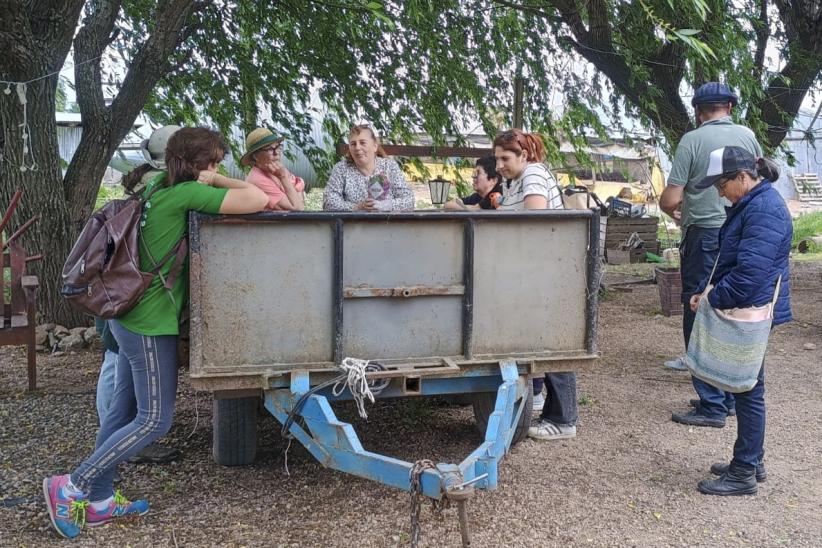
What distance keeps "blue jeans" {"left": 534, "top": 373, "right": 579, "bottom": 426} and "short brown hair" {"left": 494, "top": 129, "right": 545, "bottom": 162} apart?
4.27 feet

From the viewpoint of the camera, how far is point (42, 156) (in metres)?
7.34

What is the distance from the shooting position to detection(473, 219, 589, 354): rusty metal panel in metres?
3.92

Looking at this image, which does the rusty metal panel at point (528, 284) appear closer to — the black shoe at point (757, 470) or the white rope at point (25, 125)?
the black shoe at point (757, 470)

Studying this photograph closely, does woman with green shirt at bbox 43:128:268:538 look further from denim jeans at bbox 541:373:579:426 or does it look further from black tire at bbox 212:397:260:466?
denim jeans at bbox 541:373:579:426

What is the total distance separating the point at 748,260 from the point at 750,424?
0.83 metres

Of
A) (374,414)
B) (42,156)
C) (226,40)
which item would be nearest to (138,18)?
(226,40)

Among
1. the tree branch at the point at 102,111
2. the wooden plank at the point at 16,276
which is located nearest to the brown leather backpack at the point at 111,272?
the wooden plank at the point at 16,276

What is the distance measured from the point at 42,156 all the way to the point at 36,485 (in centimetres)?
409

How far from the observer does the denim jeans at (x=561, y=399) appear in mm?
4863

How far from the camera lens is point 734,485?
409 centimetres

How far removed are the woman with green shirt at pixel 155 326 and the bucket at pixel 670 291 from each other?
6468 mm

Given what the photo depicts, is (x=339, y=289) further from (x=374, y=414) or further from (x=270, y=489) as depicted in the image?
(x=374, y=414)

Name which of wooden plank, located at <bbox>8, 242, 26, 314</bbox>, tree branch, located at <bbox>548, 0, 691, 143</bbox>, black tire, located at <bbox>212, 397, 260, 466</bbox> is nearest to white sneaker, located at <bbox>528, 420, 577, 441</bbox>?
black tire, located at <bbox>212, 397, 260, 466</bbox>

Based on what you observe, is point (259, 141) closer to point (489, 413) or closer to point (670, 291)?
Result: point (489, 413)
